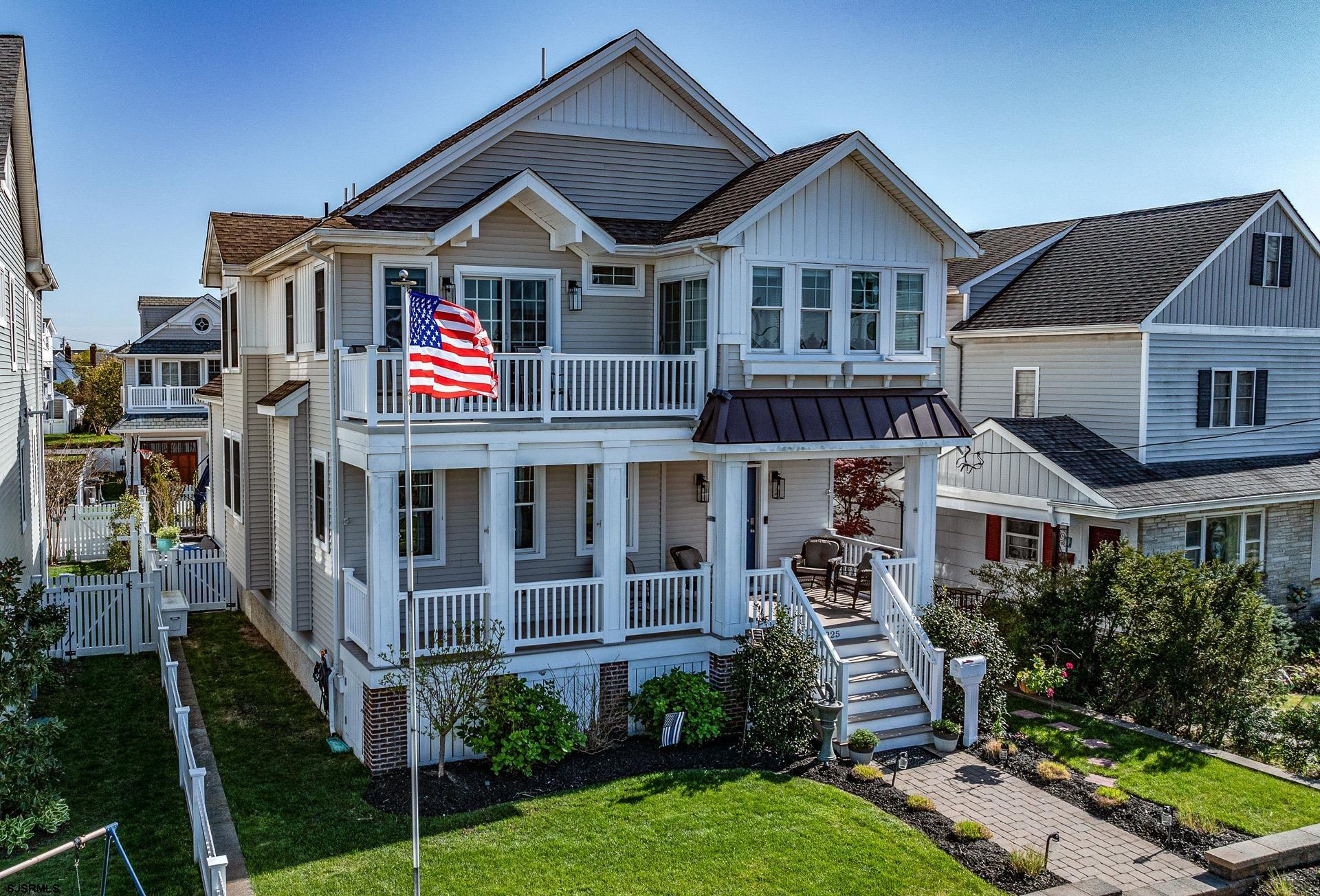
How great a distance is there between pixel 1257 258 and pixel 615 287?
14698 mm

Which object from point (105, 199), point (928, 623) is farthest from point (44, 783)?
point (105, 199)

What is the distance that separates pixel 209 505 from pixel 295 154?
927cm

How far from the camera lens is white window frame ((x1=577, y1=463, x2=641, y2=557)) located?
16.4 meters

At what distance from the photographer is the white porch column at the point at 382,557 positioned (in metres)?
13.2

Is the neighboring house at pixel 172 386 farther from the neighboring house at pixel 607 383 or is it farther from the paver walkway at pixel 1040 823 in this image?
the paver walkway at pixel 1040 823

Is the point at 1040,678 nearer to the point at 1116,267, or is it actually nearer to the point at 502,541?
the point at 502,541

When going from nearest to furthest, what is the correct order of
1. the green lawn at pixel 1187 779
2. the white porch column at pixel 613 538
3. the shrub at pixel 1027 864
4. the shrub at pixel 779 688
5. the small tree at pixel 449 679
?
the shrub at pixel 1027 864, the green lawn at pixel 1187 779, the small tree at pixel 449 679, the shrub at pixel 779 688, the white porch column at pixel 613 538

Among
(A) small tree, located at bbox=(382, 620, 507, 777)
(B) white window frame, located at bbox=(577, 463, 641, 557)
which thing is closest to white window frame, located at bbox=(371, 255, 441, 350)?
(B) white window frame, located at bbox=(577, 463, 641, 557)

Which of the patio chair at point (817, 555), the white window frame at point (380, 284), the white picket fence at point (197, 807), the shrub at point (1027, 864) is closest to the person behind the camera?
the white picket fence at point (197, 807)

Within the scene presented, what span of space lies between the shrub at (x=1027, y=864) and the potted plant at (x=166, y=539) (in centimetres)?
1812

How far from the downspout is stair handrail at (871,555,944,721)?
750cm

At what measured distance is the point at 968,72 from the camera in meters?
19.2

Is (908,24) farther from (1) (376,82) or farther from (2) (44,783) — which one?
(2) (44,783)

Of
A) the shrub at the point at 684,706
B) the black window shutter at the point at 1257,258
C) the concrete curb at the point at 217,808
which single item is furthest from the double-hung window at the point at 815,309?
the black window shutter at the point at 1257,258
